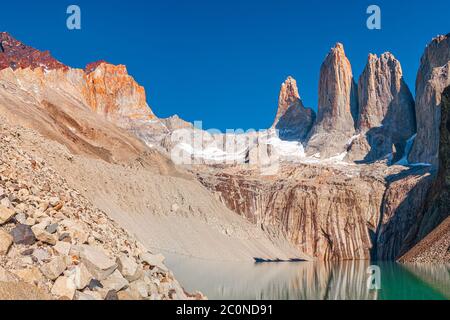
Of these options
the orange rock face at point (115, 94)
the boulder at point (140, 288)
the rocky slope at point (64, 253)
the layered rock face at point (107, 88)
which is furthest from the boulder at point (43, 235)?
the orange rock face at point (115, 94)

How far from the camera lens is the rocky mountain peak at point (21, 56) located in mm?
133875

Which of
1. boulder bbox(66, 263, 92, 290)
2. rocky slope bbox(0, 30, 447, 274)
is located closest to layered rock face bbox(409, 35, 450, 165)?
rocky slope bbox(0, 30, 447, 274)

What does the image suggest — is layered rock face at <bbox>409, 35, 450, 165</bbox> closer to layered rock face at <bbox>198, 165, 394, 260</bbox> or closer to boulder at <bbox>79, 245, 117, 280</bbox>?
layered rock face at <bbox>198, 165, 394, 260</bbox>

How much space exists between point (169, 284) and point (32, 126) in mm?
41972

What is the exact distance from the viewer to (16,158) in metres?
19.8

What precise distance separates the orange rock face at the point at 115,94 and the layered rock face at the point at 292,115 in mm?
48011

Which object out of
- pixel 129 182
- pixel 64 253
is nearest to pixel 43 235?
pixel 64 253

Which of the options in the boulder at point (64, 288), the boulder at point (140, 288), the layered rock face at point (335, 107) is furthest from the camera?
the layered rock face at point (335, 107)

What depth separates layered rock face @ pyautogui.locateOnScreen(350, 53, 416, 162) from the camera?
14050cm

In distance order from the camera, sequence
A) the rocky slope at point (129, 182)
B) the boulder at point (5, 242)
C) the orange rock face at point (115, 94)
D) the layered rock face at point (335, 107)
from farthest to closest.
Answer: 1. the orange rock face at point (115, 94)
2. the layered rock face at point (335, 107)
3. the rocky slope at point (129, 182)
4. the boulder at point (5, 242)

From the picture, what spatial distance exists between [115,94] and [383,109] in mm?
86872

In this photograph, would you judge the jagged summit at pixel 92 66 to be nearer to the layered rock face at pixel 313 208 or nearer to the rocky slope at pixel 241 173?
the rocky slope at pixel 241 173
